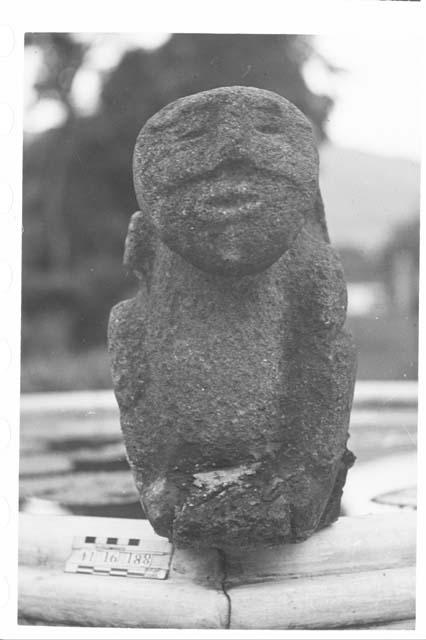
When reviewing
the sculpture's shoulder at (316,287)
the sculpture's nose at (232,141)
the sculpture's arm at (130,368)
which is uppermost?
the sculpture's nose at (232,141)

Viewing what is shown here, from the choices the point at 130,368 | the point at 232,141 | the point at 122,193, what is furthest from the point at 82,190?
the point at 232,141

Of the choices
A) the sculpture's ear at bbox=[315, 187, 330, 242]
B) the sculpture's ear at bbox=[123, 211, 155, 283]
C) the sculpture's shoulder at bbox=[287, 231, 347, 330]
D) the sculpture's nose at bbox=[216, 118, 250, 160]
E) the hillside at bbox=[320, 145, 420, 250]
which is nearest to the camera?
the sculpture's nose at bbox=[216, 118, 250, 160]

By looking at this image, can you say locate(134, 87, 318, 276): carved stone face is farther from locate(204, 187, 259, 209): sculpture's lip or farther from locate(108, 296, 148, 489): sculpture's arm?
locate(108, 296, 148, 489): sculpture's arm

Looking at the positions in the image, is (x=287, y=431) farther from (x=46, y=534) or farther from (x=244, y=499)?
(x=46, y=534)

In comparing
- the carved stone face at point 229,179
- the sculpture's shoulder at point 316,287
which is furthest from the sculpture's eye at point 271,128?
the sculpture's shoulder at point 316,287

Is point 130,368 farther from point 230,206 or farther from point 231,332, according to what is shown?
point 230,206

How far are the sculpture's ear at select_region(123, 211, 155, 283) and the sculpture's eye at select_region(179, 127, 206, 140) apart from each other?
1.39 feet

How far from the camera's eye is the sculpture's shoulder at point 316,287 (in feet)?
→ 9.24

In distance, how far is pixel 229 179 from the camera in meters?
2.59

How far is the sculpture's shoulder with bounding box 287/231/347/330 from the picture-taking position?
2816mm

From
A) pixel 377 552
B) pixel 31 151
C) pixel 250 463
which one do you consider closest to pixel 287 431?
pixel 250 463

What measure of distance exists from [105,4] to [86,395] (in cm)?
383

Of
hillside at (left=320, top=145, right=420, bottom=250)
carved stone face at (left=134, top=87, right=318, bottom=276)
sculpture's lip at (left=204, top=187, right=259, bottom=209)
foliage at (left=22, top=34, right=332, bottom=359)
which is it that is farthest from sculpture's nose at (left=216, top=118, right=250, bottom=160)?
foliage at (left=22, top=34, right=332, bottom=359)

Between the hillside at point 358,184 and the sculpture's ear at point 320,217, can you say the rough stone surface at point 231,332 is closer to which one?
the sculpture's ear at point 320,217
